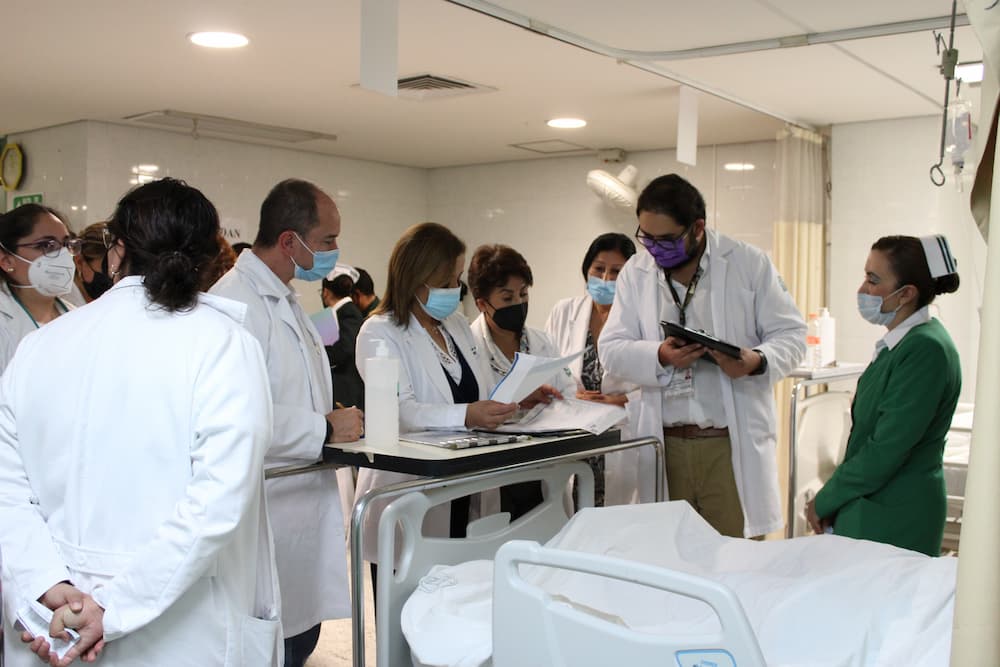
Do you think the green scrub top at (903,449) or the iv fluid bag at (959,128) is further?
the iv fluid bag at (959,128)

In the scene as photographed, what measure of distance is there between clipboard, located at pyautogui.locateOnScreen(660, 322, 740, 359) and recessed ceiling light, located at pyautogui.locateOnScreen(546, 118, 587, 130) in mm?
3144

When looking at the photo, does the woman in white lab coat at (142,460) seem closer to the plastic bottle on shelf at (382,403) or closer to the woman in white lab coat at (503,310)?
the plastic bottle on shelf at (382,403)

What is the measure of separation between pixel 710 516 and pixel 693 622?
1.34m

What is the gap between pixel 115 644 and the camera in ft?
5.21

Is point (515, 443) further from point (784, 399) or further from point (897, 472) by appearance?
point (784, 399)

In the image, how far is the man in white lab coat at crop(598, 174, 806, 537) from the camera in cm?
288

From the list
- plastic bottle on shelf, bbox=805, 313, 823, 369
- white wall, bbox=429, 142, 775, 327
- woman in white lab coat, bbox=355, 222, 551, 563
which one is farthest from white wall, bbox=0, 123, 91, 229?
plastic bottle on shelf, bbox=805, 313, 823, 369

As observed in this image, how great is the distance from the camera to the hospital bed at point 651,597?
4.52 feet

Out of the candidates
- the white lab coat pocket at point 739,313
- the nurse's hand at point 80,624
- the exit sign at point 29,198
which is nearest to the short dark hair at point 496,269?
the white lab coat pocket at point 739,313

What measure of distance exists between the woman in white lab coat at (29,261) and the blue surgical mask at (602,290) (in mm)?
1786

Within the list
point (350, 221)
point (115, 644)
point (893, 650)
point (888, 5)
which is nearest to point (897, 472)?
point (893, 650)

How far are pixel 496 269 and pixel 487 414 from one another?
0.75m

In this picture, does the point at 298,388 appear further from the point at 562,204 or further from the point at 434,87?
the point at 562,204

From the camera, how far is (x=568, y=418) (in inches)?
97.1
